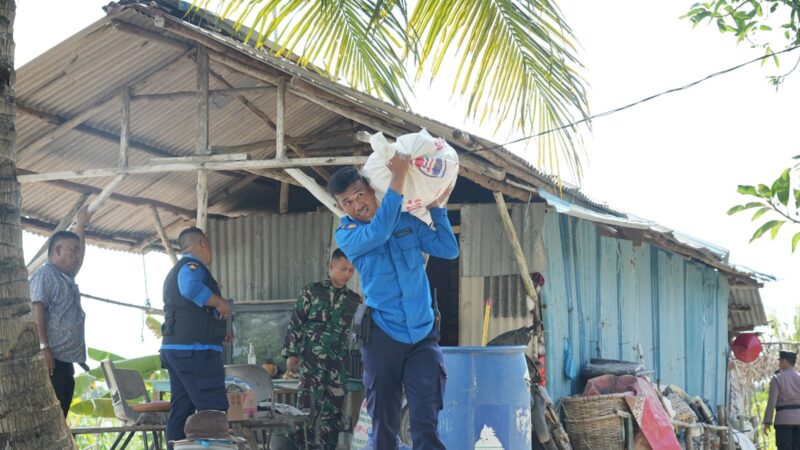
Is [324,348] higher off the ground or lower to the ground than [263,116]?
lower

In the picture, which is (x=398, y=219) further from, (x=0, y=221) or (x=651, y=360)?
(x=651, y=360)

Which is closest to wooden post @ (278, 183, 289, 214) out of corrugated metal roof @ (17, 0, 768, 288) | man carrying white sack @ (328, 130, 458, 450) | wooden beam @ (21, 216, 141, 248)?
corrugated metal roof @ (17, 0, 768, 288)

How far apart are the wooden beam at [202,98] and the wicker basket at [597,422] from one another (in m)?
4.37

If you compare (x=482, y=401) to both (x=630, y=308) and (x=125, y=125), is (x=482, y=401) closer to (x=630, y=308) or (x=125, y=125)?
(x=125, y=125)

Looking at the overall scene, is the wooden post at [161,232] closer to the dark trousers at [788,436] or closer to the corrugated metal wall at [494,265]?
the corrugated metal wall at [494,265]

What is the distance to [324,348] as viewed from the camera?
8992 millimetres

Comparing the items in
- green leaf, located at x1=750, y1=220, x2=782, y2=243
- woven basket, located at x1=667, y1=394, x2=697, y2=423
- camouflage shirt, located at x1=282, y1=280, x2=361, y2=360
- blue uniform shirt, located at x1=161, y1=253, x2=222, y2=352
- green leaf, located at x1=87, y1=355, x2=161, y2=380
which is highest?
green leaf, located at x1=750, y1=220, x2=782, y2=243

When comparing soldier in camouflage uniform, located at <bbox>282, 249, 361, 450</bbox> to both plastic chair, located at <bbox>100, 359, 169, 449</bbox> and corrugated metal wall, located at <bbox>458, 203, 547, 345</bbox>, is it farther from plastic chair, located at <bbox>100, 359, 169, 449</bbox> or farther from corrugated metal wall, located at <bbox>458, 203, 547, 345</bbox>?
corrugated metal wall, located at <bbox>458, 203, 547, 345</bbox>

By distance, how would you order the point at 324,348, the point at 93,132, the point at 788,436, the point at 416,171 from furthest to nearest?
the point at 788,436
the point at 93,132
the point at 324,348
the point at 416,171

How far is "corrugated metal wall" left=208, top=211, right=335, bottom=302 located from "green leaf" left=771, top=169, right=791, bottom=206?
7.02 metres

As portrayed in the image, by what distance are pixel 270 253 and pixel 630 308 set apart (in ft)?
14.8

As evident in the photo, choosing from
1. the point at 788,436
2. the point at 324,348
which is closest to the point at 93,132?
the point at 324,348

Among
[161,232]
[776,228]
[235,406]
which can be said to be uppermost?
[161,232]

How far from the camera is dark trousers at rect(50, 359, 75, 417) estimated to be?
7297mm
